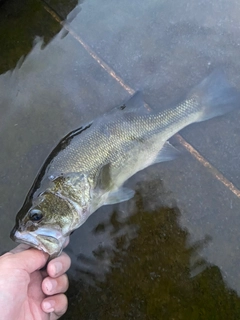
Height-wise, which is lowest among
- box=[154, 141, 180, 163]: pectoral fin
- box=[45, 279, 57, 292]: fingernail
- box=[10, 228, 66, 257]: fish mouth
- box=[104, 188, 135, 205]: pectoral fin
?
box=[154, 141, 180, 163]: pectoral fin

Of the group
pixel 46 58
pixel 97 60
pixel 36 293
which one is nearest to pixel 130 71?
pixel 97 60

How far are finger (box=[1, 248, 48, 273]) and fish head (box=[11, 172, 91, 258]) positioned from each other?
43mm

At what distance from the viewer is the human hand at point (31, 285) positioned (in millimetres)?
2004

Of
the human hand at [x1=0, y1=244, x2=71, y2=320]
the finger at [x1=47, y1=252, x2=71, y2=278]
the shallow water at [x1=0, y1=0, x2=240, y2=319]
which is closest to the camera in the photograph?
the human hand at [x1=0, y1=244, x2=71, y2=320]

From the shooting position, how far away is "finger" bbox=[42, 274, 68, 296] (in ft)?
7.20

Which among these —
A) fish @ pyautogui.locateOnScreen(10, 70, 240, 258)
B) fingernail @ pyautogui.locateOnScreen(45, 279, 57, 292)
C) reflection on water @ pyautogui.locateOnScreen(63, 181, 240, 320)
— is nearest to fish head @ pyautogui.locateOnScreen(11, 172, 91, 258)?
fish @ pyautogui.locateOnScreen(10, 70, 240, 258)

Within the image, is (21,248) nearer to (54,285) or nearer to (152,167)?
(54,285)

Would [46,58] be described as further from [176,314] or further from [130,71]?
[176,314]

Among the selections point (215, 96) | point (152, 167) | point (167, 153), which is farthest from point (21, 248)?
point (215, 96)

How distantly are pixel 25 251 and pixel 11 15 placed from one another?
2.19m

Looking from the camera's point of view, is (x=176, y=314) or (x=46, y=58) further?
(x=46, y=58)

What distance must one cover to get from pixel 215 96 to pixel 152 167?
2.39ft

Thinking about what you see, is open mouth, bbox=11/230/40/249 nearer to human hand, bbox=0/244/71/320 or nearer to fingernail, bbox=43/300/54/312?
human hand, bbox=0/244/71/320

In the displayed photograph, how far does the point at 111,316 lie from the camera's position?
8.45 feet
